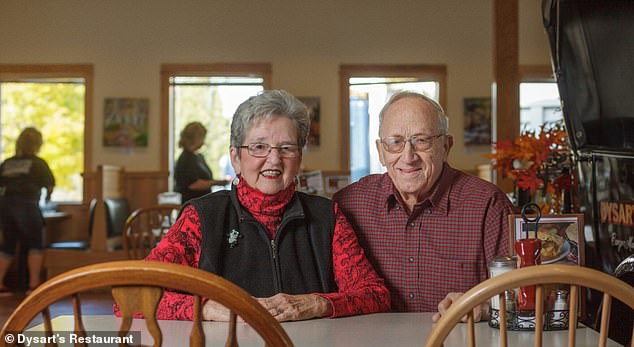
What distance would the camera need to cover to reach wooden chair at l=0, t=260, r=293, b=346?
3.26 ft

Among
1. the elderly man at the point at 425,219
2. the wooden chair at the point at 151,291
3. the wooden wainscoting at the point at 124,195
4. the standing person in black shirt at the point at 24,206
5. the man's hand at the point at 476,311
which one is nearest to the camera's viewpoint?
the wooden chair at the point at 151,291

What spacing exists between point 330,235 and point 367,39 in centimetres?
718

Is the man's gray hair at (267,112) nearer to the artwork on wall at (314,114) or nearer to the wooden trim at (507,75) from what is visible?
the wooden trim at (507,75)

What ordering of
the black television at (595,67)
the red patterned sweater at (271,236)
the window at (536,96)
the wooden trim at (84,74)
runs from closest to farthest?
the red patterned sweater at (271,236), the black television at (595,67), the wooden trim at (84,74), the window at (536,96)

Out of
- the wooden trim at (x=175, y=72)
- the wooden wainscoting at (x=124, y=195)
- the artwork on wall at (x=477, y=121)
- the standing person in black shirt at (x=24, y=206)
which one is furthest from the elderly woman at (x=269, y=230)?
the artwork on wall at (x=477, y=121)

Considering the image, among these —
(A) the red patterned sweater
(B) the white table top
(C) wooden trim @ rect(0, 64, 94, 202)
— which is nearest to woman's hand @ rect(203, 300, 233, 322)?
(B) the white table top

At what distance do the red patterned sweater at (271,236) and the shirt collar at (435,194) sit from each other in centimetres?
22

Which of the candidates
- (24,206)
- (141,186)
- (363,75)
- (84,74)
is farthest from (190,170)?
(363,75)

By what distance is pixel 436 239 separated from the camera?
229 cm

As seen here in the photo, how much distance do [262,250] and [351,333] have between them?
19.2 inches

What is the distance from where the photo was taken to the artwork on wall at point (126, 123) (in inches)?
354

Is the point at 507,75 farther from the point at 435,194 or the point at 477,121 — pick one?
the point at 477,121

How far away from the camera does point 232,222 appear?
2.11m

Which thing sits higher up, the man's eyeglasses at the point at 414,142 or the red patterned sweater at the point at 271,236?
the man's eyeglasses at the point at 414,142
